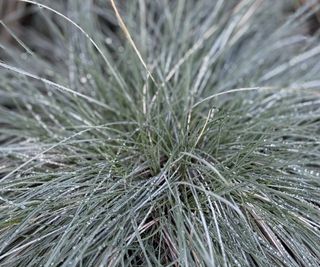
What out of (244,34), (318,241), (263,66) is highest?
(244,34)

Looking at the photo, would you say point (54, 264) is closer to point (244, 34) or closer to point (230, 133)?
point (230, 133)

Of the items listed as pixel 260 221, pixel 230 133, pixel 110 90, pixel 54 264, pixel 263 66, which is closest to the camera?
pixel 54 264

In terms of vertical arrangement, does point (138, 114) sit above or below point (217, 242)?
above

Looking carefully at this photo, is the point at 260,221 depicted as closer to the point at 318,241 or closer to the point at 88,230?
the point at 318,241

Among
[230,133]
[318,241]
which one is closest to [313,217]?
[318,241]

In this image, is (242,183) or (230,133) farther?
(230,133)

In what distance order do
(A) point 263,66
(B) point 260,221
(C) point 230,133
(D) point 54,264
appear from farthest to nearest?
(A) point 263,66 < (C) point 230,133 < (B) point 260,221 < (D) point 54,264

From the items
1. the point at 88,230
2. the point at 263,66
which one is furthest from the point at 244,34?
the point at 88,230
